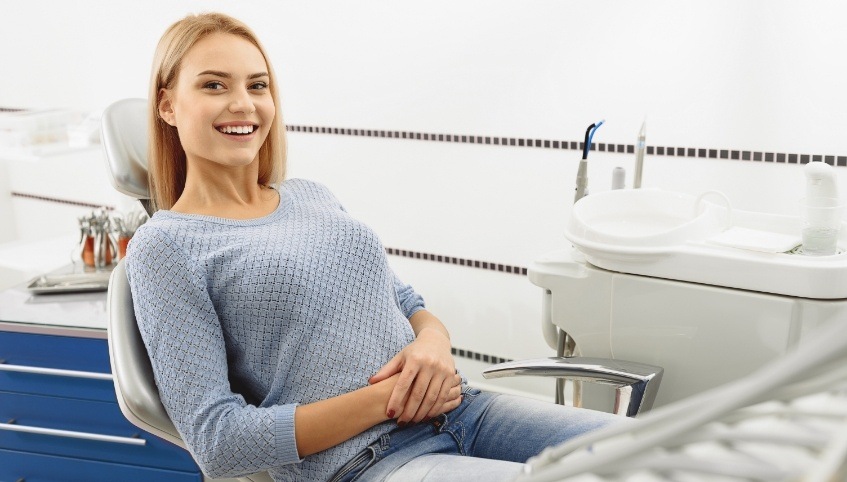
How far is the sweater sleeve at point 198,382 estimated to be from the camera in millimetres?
1348

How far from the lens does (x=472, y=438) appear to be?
5.05ft

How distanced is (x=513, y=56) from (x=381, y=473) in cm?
153

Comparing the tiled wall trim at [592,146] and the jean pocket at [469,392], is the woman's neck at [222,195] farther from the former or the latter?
the tiled wall trim at [592,146]

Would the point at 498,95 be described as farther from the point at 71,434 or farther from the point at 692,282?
the point at 71,434

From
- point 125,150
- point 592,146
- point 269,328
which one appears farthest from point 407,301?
point 592,146

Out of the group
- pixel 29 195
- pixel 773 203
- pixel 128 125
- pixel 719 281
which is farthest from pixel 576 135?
pixel 29 195

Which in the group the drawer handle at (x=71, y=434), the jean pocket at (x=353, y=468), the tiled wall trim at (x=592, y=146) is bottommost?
the drawer handle at (x=71, y=434)

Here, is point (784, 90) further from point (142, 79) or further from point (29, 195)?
point (29, 195)

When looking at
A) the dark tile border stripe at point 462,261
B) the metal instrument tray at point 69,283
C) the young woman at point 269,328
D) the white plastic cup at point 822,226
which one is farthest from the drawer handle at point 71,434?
the white plastic cup at point 822,226

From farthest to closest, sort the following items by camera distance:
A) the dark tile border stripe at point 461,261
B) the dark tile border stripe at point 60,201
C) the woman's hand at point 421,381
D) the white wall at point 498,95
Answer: the dark tile border stripe at point 60,201 → the dark tile border stripe at point 461,261 → the white wall at point 498,95 → the woman's hand at point 421,381

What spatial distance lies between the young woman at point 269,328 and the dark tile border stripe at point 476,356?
3.92 feet

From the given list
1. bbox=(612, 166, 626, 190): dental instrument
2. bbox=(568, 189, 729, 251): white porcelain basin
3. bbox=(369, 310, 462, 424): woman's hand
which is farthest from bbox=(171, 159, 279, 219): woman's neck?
bbox=(612, 166, 626, 190): dental instrument

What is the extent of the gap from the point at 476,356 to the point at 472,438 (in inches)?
54.9

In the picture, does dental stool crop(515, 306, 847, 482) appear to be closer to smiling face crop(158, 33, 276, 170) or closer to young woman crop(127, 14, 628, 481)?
young woman crop(127, 14, 628, 481)
